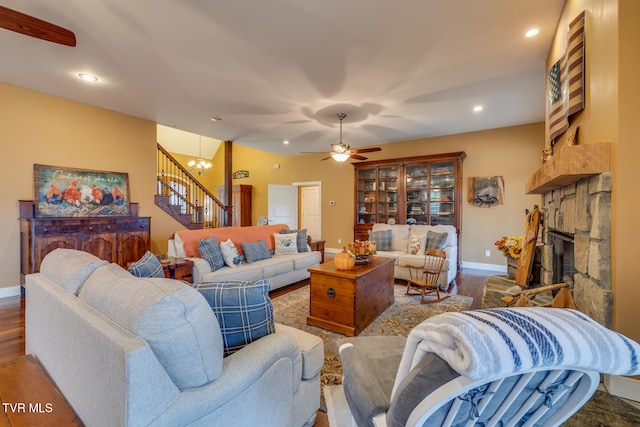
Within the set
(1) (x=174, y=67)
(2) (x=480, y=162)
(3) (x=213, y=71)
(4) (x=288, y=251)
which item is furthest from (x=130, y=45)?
(2) (x=480, y=162)

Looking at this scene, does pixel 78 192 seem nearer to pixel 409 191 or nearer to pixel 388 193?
pixel 388 193

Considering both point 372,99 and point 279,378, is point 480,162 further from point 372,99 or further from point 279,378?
point 279,378

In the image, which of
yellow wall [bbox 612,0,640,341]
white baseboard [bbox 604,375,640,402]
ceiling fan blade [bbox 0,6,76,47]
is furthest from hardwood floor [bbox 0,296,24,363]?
yellow wall [bbox 612,0,640,341]

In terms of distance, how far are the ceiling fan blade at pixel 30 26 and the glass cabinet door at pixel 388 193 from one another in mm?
5455

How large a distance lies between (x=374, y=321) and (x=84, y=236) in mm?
4169

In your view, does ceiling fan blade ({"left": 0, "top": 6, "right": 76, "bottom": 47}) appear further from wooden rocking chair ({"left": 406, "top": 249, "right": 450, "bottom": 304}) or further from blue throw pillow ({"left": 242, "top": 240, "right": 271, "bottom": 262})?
wooden rocking chair ({"left": 406, "top": 249, "right": 450, "bottom": 304})

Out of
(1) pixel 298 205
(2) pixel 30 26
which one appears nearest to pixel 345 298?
(2) pixel 30 26

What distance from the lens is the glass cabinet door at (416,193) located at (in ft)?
18.9

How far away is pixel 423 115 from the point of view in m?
A: 4.49

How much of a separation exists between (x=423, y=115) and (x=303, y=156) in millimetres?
3909

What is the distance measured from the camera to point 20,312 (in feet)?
10.2

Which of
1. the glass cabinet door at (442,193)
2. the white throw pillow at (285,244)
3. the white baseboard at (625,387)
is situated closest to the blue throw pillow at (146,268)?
the white throw pillow at (285,244)

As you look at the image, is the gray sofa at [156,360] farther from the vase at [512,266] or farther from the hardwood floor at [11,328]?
the vase at [512,266]

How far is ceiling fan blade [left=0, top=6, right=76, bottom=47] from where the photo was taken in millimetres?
1703
